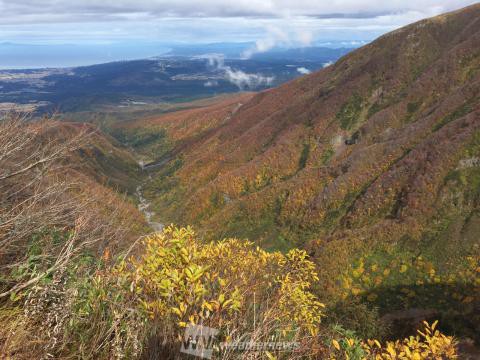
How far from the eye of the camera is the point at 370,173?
2047 inches

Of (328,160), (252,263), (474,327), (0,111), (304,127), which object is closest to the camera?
(252,263)

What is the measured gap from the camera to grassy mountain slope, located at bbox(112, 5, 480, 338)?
1324 inches

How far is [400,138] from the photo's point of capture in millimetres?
56062

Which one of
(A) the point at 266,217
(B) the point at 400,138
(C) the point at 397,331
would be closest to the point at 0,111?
(C) the point at 397,331

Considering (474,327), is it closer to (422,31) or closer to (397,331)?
(397,331)

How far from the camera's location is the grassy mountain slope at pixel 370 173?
33.6 m

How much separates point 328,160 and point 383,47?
47.5 m

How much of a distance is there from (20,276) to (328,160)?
73.5 m

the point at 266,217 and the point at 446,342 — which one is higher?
the point at 446,342

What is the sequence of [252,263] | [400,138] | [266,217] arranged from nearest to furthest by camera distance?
[252,263]
[400,138]
[266,217]

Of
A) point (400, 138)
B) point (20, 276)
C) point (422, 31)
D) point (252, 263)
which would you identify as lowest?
point (400, 138)

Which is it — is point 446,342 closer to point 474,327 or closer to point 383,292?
point 474,327

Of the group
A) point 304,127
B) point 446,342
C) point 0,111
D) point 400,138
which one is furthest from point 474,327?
point 304,127

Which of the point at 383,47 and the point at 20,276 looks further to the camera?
the point at 383,47
